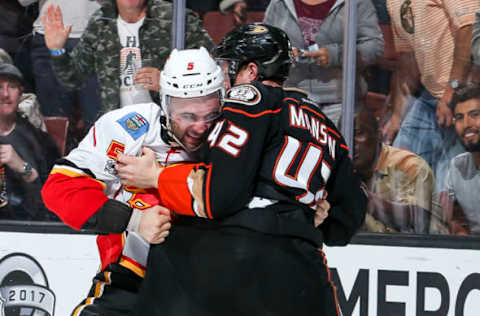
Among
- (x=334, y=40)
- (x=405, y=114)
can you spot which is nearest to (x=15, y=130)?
(x=334, y=40)

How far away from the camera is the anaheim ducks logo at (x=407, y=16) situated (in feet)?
13.9

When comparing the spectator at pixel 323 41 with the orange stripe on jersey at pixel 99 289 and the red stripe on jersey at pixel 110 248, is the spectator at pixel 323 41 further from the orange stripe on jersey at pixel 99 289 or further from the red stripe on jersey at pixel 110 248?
the orange stripe on jersey at pixel 99 289

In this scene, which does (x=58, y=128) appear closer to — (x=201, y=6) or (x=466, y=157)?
(x=201, y=6)

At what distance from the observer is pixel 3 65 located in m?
4.36

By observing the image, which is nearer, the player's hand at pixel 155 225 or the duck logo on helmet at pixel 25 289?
the player's hand at pixel 155 225

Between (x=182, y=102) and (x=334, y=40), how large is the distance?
2.53m

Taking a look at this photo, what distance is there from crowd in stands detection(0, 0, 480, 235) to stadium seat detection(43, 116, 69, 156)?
3cm

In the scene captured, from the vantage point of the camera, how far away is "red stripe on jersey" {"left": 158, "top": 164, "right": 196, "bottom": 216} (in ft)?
5.96

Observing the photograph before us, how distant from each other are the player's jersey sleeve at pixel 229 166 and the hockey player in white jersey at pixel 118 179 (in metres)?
0.10

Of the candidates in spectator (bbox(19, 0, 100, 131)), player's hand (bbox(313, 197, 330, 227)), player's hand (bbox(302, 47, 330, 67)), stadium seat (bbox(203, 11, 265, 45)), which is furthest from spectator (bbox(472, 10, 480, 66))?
player's hand (bbox(313, 197, 330, 227))

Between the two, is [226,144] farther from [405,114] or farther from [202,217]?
[405,114]

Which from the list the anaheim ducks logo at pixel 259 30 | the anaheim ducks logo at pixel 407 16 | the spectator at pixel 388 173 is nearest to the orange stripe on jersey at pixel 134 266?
the anaheim ducks logo at pixel 259 30

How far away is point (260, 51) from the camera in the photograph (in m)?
2.07

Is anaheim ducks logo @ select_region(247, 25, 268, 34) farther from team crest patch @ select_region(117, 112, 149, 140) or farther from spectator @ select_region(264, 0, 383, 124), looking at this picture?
spectator @ select_region(264, 0, 383, 124)
